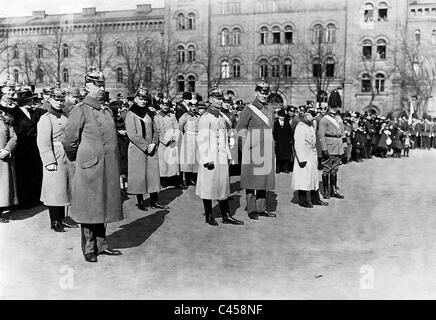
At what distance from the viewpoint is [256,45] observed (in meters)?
44.7

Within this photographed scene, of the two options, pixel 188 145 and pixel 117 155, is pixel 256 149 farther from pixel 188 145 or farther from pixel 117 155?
pixel 188 145

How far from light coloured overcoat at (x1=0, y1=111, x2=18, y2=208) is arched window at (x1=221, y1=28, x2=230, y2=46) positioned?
128 feet

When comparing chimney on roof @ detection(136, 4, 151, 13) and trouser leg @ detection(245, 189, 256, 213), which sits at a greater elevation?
chimney on roof @ detection(136, 4, 151, 13)

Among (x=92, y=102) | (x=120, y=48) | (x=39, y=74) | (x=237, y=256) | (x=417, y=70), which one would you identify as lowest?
(x=237, y=256)

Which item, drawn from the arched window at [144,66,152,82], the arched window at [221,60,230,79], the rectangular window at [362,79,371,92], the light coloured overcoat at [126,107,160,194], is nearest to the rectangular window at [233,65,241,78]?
the arched window at [221,60,230,79]

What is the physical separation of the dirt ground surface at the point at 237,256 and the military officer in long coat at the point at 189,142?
199 cm

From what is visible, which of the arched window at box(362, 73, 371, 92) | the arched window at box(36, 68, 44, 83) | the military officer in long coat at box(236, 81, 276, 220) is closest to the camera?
the military officer in long coat at box(236, 81, 276, 220)

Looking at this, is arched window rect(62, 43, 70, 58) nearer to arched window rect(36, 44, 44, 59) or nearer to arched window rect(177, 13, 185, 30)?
arched window rect(36, 44, 44, 59)

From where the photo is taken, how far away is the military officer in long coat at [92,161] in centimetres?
543

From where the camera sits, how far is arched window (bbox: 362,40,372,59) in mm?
42891

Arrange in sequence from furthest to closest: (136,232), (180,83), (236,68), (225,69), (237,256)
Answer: (180,83) < (225,69) < (236,68) < (136,232) < (237,256)

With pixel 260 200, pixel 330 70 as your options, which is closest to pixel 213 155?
pixel 260 200

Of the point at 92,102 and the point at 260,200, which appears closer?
the point at 92,102

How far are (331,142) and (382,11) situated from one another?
3656cm
